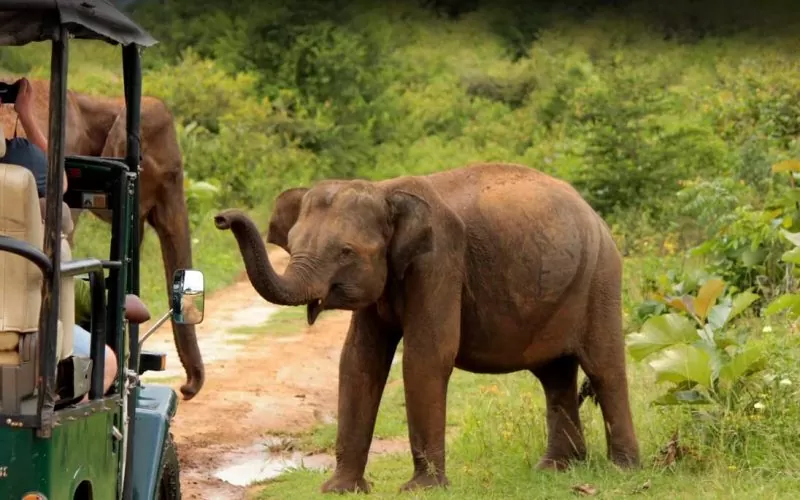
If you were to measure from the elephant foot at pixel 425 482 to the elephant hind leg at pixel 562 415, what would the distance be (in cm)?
97

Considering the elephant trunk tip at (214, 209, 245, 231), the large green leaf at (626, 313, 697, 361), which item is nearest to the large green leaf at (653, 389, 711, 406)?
the large green leaf at (626, 313, 697, 361)

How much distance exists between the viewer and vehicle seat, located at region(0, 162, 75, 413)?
14.3 feet

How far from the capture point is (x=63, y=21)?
173 inches

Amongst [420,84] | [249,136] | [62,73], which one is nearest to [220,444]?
[62,73]

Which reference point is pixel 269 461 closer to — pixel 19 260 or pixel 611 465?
pixel 611 465

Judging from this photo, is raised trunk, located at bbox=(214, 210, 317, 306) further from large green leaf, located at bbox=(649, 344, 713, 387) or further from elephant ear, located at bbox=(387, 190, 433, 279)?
large green leaf, located at bbox=(649, 344, 713, 387)

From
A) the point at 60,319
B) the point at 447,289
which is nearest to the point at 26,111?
the point at 60,319

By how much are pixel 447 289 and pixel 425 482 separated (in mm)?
983

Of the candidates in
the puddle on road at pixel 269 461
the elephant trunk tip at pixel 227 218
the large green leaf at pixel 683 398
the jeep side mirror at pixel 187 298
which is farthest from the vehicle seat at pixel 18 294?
the large green leaf at pixel 683 398

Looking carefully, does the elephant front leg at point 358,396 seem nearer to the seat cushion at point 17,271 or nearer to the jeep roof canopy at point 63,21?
the jeep roof canopy at point 63,21

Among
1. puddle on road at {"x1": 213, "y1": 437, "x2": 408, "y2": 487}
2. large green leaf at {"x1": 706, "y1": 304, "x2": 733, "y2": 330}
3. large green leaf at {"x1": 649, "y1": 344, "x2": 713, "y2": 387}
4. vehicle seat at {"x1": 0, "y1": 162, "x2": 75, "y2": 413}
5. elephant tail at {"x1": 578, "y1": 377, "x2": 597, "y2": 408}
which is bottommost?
puddle on road at {"x1": 213, "y1": 437, "x2": 408, "y2": 487}

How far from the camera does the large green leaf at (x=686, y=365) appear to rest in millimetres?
8211

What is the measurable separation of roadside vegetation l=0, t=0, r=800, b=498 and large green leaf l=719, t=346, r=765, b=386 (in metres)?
0.01

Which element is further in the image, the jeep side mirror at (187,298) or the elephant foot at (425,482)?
the elephant foot at (425,482)
